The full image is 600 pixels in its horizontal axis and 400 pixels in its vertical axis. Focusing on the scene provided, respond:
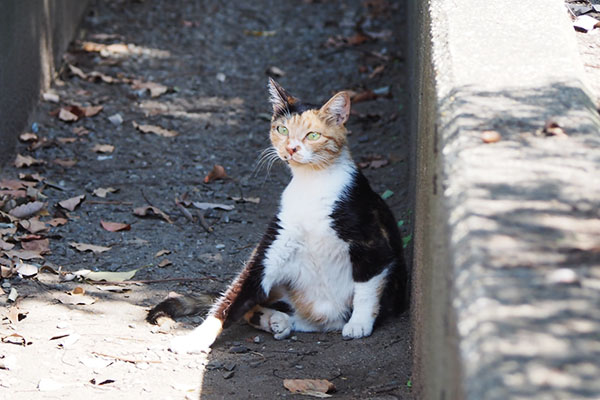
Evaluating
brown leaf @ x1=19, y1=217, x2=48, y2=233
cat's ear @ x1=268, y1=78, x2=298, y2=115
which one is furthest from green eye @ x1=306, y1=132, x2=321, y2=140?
brown leaf @ x1=19, y1=217, x2=48, y2=233

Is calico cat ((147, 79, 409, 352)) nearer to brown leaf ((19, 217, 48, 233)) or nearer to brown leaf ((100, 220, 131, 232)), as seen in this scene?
brown leaf ((100, 220, 131, 232))

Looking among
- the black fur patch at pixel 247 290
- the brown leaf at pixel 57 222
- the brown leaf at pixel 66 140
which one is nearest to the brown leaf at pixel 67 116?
the brown leaf at pixel 66 140

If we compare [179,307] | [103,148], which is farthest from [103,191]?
[179,307]

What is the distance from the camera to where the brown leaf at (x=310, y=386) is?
327 centimetres

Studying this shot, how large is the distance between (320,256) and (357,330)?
0.39m

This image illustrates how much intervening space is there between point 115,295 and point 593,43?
8.55ft

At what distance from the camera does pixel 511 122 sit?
2.42m

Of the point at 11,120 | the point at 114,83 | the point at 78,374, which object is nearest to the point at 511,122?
the point at 78,374

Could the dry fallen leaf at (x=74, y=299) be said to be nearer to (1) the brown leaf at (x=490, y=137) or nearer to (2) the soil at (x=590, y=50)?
(1) the brown leaf at (x=490, y=137)

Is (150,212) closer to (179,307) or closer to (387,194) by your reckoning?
(179,307)

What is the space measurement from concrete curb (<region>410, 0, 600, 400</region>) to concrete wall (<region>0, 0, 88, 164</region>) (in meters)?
3.60

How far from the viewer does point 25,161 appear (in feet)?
18.6

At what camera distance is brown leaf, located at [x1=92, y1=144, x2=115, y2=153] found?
19.9ft

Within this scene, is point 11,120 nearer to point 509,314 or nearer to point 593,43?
point 593,43
